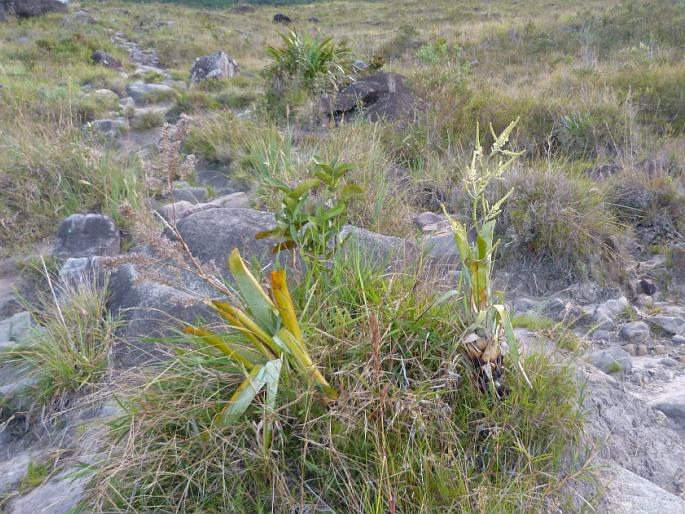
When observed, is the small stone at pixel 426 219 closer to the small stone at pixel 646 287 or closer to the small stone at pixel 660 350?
the small stone at pixel 646 287

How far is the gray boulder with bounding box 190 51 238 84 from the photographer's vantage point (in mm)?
10277

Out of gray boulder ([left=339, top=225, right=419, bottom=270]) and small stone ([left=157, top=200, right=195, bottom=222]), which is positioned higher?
gray boulder ([left=339, top=225, right=419, bottom=270])

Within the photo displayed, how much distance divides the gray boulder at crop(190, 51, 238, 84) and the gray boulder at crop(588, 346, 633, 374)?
8826mm

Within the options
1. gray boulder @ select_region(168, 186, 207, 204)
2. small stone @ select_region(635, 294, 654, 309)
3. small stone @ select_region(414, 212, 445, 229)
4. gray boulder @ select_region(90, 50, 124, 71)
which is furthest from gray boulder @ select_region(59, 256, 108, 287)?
gray boulder @ select_region(90, 50, 124, 71)

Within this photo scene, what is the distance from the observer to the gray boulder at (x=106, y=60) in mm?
11391

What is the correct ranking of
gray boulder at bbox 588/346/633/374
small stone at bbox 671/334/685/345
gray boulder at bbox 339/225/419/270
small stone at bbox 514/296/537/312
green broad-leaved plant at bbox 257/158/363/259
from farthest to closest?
small stone at bbox 514/296/537/312, small stone at bbox 671/334/685/345, gray boulder at bbox 588/346/633/374, gray boulder at bbox 339/225/419/270, green broad-leaved plant at bbox 257/158/363/259

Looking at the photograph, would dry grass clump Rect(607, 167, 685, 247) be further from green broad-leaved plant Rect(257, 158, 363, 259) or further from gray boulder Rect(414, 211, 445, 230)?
green broad-leaved plant Rect(257, 158, 363, 259)

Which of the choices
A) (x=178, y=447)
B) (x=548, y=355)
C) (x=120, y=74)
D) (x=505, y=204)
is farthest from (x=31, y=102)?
(x=548, y=355)

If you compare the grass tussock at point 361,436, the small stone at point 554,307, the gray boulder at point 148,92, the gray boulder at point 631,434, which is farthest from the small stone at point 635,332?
the gray boulder at point 148,92

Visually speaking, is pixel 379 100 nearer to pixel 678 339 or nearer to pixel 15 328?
pixel 678 339

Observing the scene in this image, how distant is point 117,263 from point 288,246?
2.63 feet

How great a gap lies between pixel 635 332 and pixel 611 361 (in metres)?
0.57

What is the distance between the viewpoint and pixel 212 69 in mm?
10438

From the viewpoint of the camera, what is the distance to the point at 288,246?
96.4 inches
